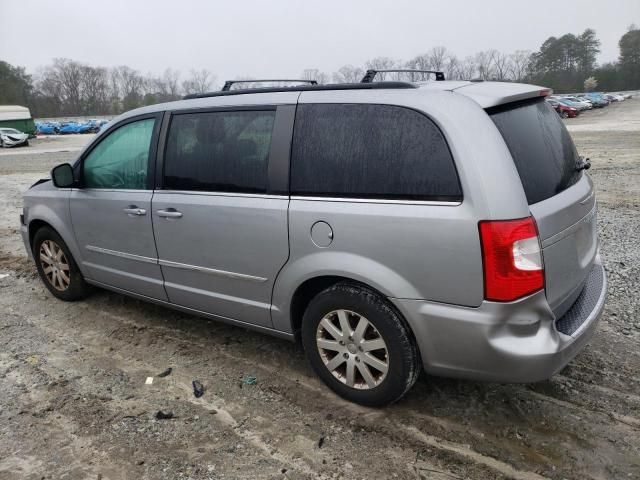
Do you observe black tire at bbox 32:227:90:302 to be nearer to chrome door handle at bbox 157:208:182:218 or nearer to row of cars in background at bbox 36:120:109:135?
chrome door handle at bbox 157:208:182:218

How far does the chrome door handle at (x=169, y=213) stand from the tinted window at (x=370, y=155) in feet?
3.15

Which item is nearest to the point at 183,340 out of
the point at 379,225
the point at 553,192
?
the point at 379,225

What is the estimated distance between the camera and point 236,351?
12.5 feet

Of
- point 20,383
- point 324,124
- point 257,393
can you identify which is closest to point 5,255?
point 20,383

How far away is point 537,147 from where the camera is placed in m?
2.75

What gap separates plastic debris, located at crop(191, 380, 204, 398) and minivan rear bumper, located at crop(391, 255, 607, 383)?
146 cm

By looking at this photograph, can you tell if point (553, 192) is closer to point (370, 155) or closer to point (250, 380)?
point (370, 155)

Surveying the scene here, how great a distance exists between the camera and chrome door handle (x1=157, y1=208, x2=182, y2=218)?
352 centimetres

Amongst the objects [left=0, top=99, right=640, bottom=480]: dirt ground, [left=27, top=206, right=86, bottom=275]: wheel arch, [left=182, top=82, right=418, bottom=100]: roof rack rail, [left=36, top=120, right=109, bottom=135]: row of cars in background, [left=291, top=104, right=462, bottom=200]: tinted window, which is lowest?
[left=36, top=120, right=109, bottom=135]: row of cars in background

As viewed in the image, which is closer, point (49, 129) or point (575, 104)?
point (575, 104)

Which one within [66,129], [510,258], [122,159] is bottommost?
[66,129]

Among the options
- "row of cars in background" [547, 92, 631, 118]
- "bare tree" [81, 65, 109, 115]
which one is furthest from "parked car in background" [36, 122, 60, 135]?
"row of cars in background" [547, 92, 631, 118]

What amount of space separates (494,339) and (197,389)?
190 cm

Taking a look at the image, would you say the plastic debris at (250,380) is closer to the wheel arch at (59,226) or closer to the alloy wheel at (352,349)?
the alloy wheel at (352,349)
